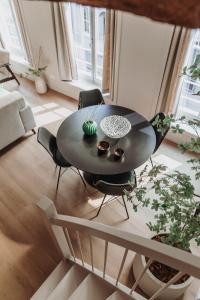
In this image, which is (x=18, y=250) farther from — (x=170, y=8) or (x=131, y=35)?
(x=131, y=35)

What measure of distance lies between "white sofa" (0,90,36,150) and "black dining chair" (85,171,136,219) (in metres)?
1.56

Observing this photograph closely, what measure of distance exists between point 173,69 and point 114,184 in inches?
68.7

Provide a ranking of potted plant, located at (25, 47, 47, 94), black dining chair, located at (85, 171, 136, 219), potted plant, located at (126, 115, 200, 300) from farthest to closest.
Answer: potted plant, located at (25, 47, 47, 94), black dining chair, located at (85, 171, 136, 219), potted plant, located at (126, 115, 200, 300)

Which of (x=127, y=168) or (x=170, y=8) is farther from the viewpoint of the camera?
(x=127, y=168)

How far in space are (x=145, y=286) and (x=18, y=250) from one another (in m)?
1.34

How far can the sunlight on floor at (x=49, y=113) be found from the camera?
3.96 m

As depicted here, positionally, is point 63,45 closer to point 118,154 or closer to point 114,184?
point 118,154

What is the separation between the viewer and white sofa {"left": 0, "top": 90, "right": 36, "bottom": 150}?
305 cm

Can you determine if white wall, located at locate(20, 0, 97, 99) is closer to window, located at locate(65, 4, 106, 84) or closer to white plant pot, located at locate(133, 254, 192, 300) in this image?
window, located at locate(65, 4, 106, 84)

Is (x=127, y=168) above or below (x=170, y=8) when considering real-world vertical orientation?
below

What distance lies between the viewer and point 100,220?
2.62 metres

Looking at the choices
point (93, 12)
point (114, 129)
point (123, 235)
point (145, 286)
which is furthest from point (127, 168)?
point (93, 12)

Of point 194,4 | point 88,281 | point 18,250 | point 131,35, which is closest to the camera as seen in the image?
point 194,4

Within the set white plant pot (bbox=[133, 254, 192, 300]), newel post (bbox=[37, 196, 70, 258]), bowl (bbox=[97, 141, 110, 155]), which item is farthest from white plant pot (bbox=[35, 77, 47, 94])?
white plant pot (bbox=[133, 254, 192, 300])
